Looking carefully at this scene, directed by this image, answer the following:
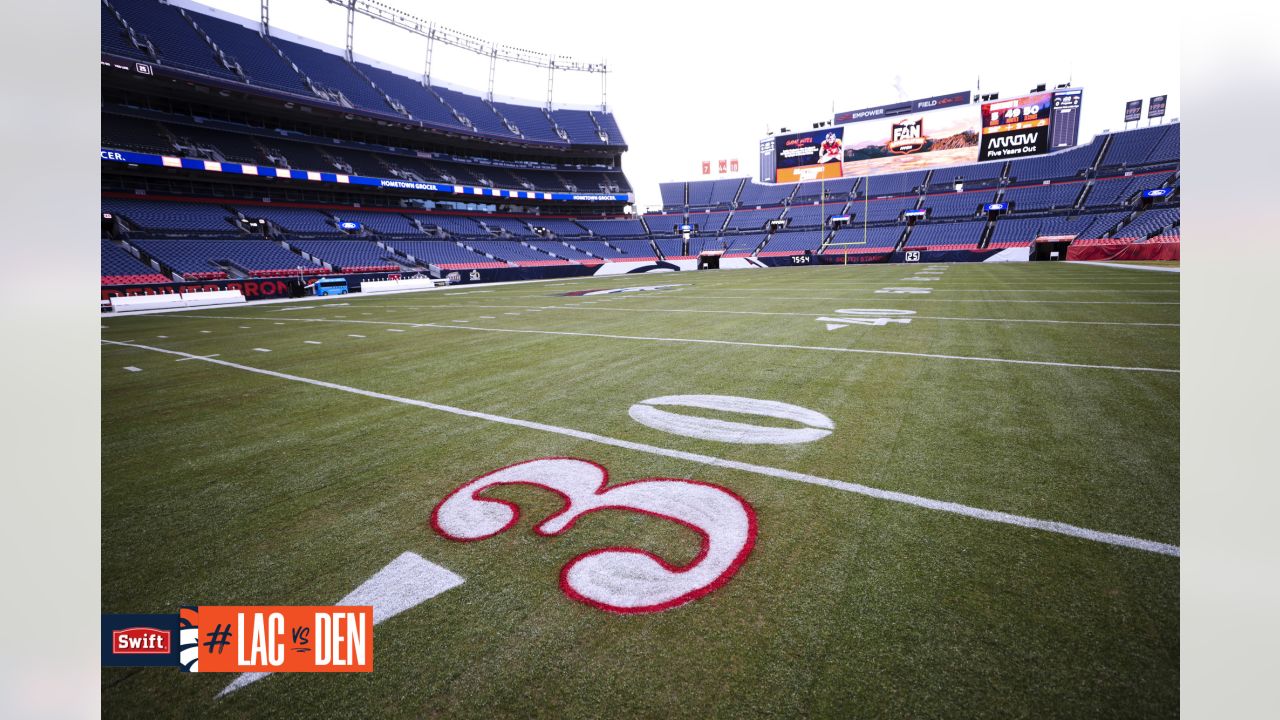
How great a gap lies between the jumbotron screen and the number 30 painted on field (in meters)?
58.0

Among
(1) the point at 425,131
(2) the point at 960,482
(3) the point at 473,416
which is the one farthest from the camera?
(1) the point at 425,131

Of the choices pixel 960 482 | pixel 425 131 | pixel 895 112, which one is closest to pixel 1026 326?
pixel 960 482

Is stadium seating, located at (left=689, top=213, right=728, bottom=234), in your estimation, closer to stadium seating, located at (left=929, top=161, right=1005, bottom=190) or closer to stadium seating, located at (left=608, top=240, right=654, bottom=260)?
stadium seating, located at (left=608, top=240, right=654, bottom=260)

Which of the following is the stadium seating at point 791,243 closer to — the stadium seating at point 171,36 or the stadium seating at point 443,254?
the stadium seating at point 443,254

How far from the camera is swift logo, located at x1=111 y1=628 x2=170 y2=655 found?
2.08 metres

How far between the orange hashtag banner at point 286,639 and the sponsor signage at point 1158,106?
74571mm

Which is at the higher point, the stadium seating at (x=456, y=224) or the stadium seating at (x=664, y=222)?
the stadium seating at (x=664, y=222)

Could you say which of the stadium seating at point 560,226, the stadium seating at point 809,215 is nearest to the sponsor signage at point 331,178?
the stadium seating at point 560,226

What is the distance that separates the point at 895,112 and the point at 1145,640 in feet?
207

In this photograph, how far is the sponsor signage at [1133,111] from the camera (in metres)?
50.4

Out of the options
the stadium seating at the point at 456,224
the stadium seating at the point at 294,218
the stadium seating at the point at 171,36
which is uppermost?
the stadium seating at the point at 171,36

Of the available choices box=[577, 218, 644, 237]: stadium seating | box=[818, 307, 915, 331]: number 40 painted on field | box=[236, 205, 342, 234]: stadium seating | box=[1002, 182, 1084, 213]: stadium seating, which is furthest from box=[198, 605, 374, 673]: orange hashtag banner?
box=[1002, 182, 1084, 213]: stadium seating
